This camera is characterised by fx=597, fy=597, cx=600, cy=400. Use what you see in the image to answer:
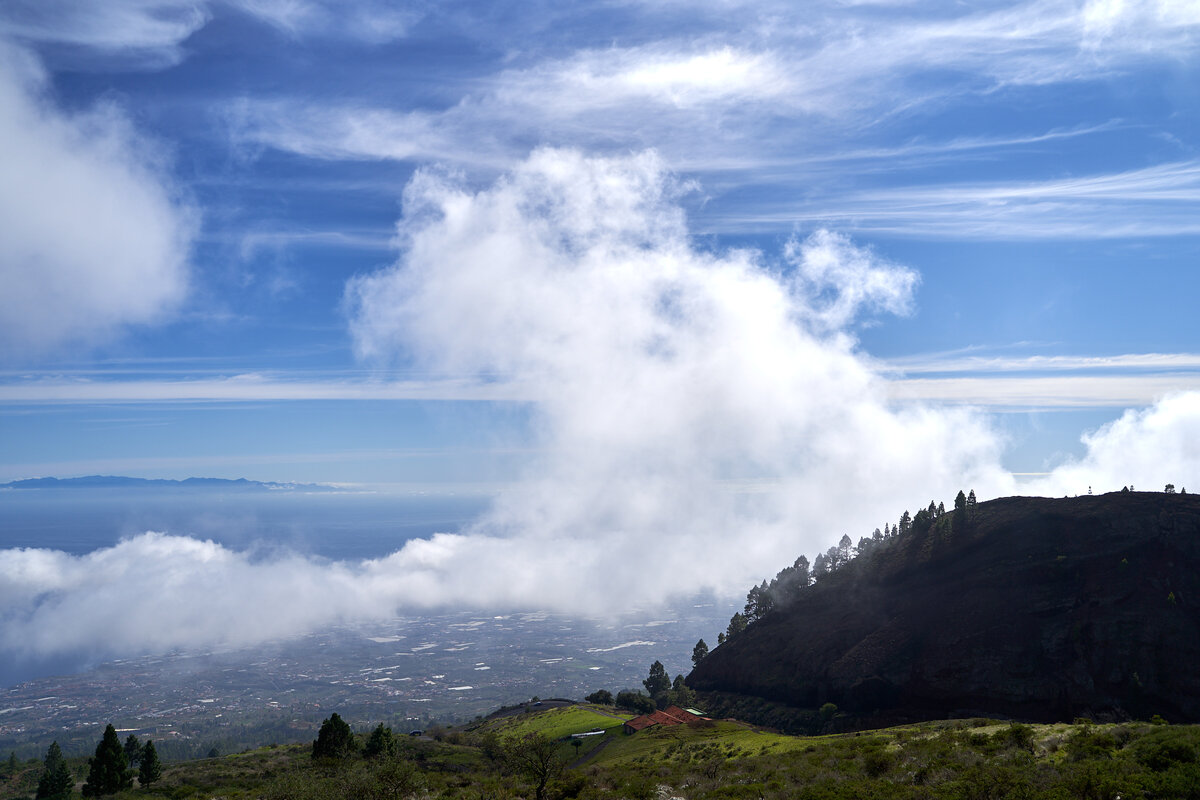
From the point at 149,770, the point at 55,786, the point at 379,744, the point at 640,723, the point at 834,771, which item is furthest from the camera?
the point at 640,723

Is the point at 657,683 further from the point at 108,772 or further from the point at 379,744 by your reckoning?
the point at 108,772

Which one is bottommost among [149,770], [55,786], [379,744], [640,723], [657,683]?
[657,683]

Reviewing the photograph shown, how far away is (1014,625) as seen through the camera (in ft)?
297

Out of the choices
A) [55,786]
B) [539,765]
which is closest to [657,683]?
[539,765]

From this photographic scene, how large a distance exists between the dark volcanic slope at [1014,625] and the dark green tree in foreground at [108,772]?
92669mm

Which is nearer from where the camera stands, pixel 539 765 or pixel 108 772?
pixel 539 765

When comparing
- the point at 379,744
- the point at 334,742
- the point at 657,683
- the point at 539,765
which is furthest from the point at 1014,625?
the point at 334,742

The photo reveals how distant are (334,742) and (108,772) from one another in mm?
21730

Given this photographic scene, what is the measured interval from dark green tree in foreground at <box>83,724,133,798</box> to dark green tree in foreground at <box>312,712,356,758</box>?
60.5ft

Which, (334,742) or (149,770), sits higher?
(149,770)

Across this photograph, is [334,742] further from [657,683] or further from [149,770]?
[657,683]

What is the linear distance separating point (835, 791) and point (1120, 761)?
1488 centimetres

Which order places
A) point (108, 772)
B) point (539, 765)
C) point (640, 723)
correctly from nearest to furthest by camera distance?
point (539, 765) < point (108, 772) < point (640, 723)

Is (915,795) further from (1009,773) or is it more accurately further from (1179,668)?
Result: (1179,668)
